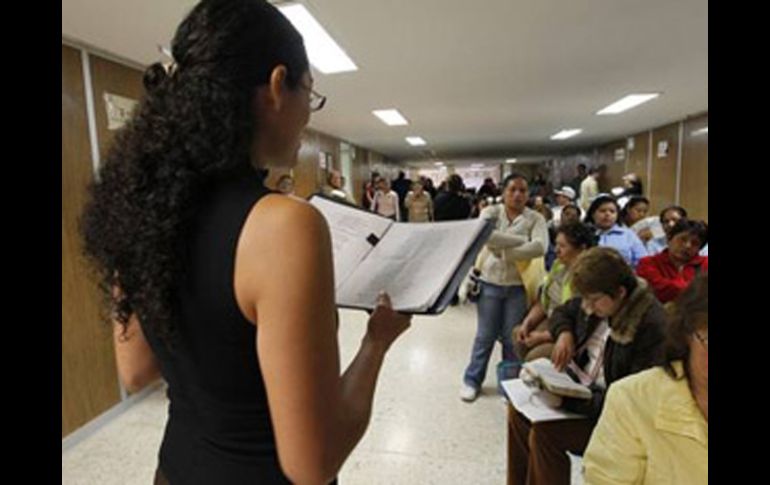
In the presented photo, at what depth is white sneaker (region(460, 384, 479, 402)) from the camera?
2693 mm

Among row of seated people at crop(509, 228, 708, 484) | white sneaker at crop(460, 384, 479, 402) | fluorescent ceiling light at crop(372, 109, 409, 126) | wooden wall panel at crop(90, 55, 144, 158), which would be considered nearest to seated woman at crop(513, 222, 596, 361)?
row of seated people at crop(509, 228, 708, 484)

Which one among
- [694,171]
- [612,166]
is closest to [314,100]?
[694,171]

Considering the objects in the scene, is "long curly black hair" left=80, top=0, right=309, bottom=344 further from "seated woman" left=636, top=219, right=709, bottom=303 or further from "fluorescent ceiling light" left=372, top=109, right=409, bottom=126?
"fluorescent ceiling light" left=372, top=109, right=409, bottom=126

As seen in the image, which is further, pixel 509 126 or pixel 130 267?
pixel 509 126

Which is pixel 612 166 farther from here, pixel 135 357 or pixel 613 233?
pixel 135 357

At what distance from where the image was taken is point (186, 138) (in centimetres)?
55

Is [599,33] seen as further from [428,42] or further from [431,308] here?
[431,308]

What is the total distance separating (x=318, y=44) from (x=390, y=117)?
9.42 feet

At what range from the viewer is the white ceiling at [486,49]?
88.0 inches

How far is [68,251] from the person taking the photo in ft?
7.56

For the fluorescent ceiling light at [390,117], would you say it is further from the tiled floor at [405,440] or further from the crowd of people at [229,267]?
the crowd of people at [229,267]

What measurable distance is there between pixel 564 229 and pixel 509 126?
4.73 metres

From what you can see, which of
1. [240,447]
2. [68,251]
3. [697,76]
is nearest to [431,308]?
[240,447]

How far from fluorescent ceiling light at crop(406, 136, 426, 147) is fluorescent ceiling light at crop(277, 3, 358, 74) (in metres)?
4.57
